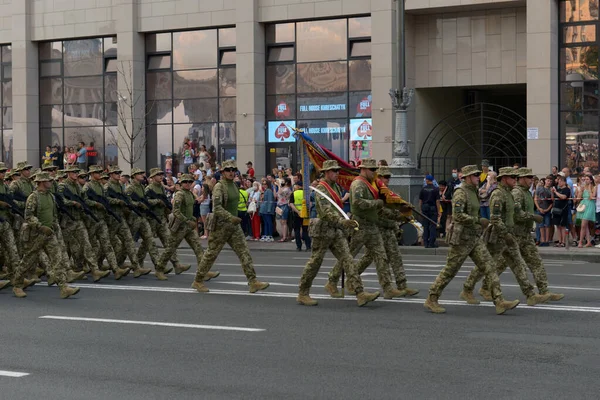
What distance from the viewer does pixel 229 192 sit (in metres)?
15.0

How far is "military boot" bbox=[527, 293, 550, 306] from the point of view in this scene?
1293 cm

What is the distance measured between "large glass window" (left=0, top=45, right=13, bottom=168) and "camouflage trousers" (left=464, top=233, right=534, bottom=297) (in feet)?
96.7

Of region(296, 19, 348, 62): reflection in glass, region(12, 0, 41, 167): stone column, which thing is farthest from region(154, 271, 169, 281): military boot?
region(12, 0, 41, 167): stone column

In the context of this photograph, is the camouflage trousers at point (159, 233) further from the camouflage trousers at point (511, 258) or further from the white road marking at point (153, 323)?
the camouflage trousers at point (511, 258)

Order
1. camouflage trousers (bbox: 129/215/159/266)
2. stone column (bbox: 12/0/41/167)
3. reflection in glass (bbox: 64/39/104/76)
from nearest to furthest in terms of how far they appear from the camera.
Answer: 1. camouflage trousers (bbox: 129/215/159/266)
2. reflection in glass (bbox: 64/39/104/76)
3. stone column (bbox: 12/0/41/167)

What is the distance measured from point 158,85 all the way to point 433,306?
25.1 meters

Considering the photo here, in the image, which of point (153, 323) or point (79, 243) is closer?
point (153, 323)

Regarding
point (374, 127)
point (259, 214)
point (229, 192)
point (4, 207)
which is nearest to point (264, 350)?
point (229, 192)

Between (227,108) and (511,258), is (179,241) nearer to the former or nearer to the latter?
(511,258)

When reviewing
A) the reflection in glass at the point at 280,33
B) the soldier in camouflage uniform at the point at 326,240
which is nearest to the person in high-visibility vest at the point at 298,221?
the soldier in camouflage uniform at the point at 326,240

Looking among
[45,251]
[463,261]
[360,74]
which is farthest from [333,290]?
[360,74]

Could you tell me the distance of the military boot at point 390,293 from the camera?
13.8m

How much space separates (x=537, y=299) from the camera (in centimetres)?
1298

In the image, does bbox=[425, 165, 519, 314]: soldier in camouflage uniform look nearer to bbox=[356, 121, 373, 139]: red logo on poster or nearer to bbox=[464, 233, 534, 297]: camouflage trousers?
bbox=[464, 233, 534, 297]: camouflage trousers
